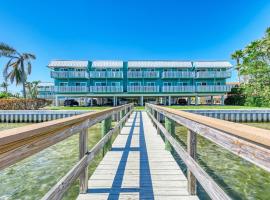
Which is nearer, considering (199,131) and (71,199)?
(199,131)

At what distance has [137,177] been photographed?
3.89m

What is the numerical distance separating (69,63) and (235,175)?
33.9 m

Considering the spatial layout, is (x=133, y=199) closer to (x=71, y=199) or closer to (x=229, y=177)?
(x=71, y=199)

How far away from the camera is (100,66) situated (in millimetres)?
35625

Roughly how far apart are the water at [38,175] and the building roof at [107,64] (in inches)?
1107

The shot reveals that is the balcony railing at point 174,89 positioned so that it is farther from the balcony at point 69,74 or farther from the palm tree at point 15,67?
the palm tree at point 15,67

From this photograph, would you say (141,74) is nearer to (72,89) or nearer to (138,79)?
(138,79)

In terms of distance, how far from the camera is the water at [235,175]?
4638 mm

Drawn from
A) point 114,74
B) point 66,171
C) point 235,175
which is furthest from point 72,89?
point 235,175

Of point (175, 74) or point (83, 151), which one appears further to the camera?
point (175, 74)

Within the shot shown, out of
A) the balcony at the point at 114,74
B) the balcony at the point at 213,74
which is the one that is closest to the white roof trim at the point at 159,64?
the balcony at the point at 114,74

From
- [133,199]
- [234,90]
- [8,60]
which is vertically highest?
[8,60]

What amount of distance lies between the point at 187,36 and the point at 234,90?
14.4 m

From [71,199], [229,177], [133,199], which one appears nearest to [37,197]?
[71,199]
